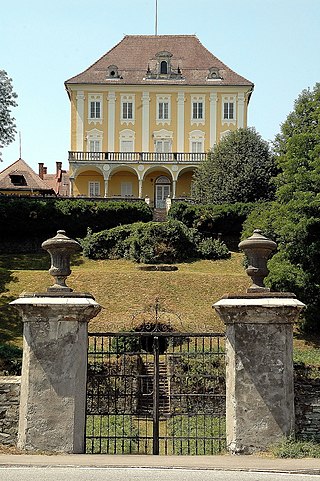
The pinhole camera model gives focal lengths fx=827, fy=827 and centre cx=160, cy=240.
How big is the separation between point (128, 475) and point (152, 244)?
107 feet

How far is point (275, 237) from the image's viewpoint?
3566 centimetres

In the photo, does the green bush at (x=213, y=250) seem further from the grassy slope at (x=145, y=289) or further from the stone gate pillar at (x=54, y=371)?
the stone gate pillar at (x=54, y=371)

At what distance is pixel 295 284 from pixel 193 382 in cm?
1087

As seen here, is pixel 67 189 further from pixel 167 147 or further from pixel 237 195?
pixel 237 195

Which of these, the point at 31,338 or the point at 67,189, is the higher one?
the point at 67,189

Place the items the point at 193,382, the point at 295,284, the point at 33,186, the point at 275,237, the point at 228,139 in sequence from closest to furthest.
→ the point at 193,382
the point at 295,284
the point at 275,237
the point at 228,139
the point at 33,186

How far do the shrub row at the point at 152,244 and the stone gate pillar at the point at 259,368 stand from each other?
29654mm

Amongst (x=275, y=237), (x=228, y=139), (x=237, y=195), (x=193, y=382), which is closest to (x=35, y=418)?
(x=193, y=382)

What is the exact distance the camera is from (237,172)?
5069 cm

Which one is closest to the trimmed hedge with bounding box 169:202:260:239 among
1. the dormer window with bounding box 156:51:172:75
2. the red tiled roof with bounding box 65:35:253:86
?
the red tiled roof with bounding box 65:35:253:86

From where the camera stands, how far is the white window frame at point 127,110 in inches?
2559

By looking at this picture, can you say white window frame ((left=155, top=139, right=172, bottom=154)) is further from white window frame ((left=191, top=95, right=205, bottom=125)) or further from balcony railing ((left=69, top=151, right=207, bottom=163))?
white window frame ((left=191, top=95, right=205, bottom=125))

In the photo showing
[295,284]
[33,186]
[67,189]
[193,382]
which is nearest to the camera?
[193,382]

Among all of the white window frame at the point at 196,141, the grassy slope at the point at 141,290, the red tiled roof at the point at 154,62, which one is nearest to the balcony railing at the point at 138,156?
the white window frame at the point at 196,141
